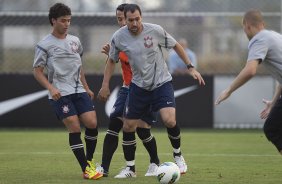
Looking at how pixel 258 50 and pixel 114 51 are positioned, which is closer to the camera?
pixel 258 50

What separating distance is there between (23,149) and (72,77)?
428cm

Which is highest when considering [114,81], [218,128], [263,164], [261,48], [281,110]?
[261,48]

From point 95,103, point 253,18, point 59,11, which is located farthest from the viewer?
point 95,103

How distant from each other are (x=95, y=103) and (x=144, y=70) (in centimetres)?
872

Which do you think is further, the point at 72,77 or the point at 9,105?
the point at 9,105

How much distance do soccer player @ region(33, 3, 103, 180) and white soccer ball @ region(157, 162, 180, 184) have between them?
1093mm

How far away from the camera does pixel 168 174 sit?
937 cm

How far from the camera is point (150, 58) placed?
1022cm

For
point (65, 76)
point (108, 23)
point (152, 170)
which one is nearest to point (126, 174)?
point (152, 170)

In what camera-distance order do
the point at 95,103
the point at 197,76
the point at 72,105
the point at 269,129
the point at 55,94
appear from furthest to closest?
the point at 95,103
the point at 72,105
the point at 197,76
the point at 55,94
the point at 269,129

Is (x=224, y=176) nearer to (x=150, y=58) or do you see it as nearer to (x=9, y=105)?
(x=150, y=58)

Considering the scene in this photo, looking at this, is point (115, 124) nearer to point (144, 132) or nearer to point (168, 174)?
point (144, 132)

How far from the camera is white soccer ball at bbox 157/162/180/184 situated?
30.7ft

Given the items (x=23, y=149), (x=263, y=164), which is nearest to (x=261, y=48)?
(x=263, y=164)
